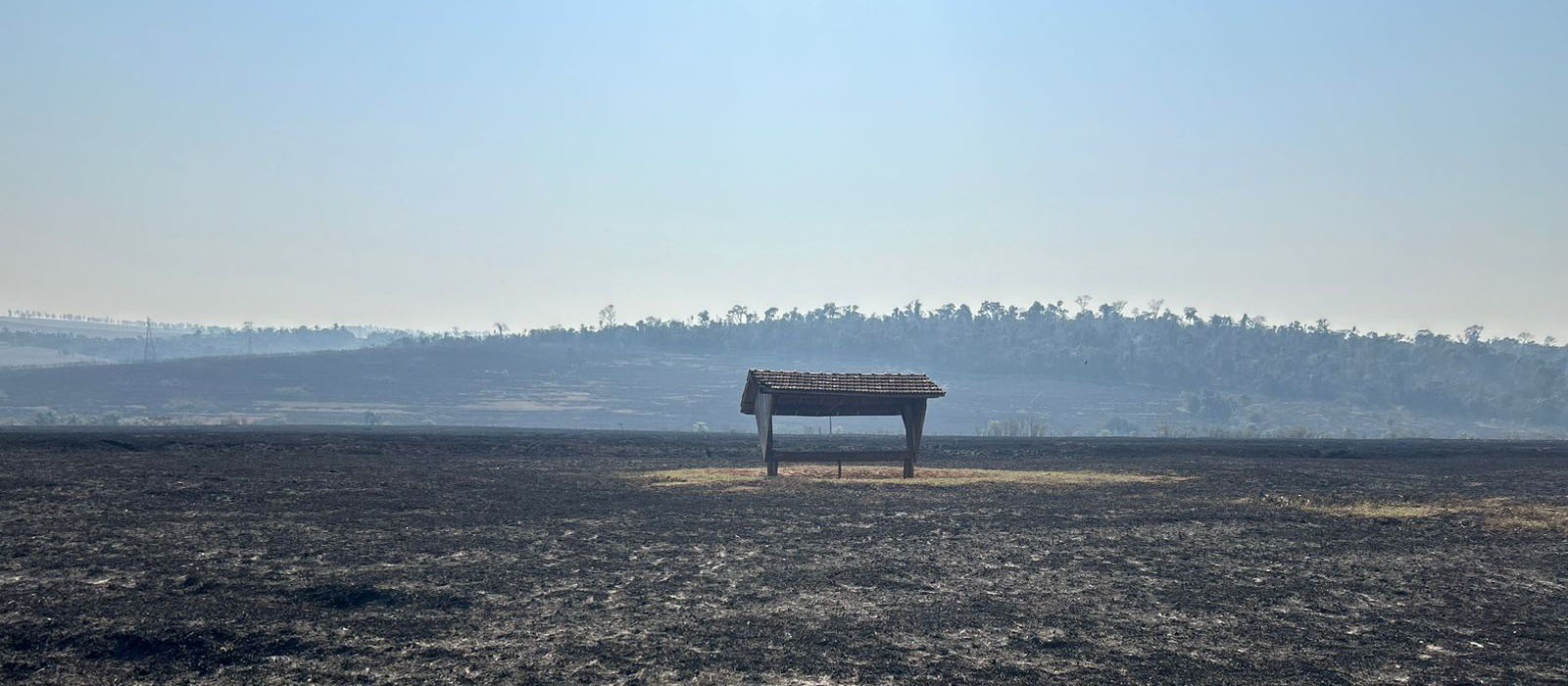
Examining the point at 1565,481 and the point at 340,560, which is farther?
the point at 1565,481

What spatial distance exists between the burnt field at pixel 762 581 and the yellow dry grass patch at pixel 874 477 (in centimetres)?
144

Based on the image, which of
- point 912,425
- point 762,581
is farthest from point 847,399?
point 762,581

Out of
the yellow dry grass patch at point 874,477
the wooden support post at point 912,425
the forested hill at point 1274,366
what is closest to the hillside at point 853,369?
the forested hill at point 1274,366

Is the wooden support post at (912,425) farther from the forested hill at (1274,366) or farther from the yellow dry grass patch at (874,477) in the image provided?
the forested hill at (1274,366)

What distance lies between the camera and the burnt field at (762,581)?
10.1 metres

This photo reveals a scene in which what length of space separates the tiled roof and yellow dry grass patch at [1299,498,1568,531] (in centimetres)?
1015

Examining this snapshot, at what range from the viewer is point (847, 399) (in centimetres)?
3083

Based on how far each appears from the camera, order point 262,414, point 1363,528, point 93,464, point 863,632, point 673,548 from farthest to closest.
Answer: point 262,414 < point 93,464 < point 1363,528 < point 673,548 < point 863,632

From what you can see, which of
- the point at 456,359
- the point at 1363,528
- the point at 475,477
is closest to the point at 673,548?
the point at 1363,528

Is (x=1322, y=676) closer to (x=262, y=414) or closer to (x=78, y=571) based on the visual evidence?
(x=78, y=571)

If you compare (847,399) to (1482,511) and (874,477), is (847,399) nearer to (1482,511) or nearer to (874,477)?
(874,477)

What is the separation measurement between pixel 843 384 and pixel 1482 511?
14764 millimetres

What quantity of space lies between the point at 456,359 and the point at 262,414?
4666cm

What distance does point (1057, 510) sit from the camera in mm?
21984
